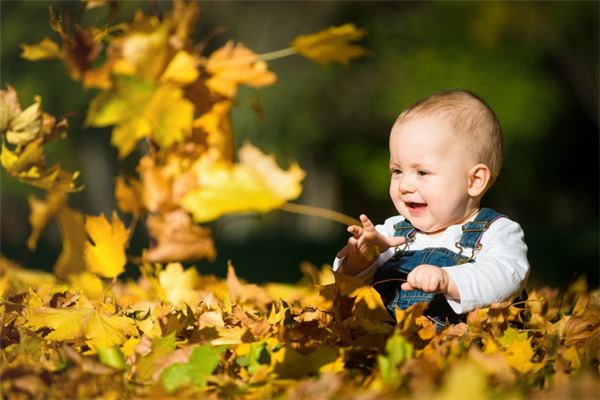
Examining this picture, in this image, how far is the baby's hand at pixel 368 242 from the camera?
2238mm

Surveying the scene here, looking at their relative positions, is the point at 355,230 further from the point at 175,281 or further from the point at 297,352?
the point at 175,281

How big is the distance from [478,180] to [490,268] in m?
0.35

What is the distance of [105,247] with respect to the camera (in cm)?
271

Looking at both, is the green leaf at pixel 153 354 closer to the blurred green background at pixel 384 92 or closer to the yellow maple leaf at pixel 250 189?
the yellow maple leaf at pixel 250 189

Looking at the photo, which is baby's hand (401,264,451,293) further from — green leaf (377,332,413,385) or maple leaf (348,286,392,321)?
green leaf (377,332,413,385)

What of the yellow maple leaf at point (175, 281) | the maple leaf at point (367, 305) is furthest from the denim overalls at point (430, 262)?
the yellow maple leaf at point (175, 281)

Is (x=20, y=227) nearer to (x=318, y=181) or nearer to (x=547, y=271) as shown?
(x=318, y=181)

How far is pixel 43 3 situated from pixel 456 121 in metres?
18.4

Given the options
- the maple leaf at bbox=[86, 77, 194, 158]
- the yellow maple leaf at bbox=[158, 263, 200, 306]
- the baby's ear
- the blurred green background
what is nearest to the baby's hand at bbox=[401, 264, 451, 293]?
the baby's ear

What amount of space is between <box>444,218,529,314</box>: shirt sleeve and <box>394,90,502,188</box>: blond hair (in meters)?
0.23

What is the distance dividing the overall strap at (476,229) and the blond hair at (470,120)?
0.35 feet

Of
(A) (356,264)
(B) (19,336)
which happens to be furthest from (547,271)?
(B) (19,336)

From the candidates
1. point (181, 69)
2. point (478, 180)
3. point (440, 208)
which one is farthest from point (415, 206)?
point (181, 69)

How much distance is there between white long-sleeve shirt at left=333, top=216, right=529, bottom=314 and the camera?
2.13m
